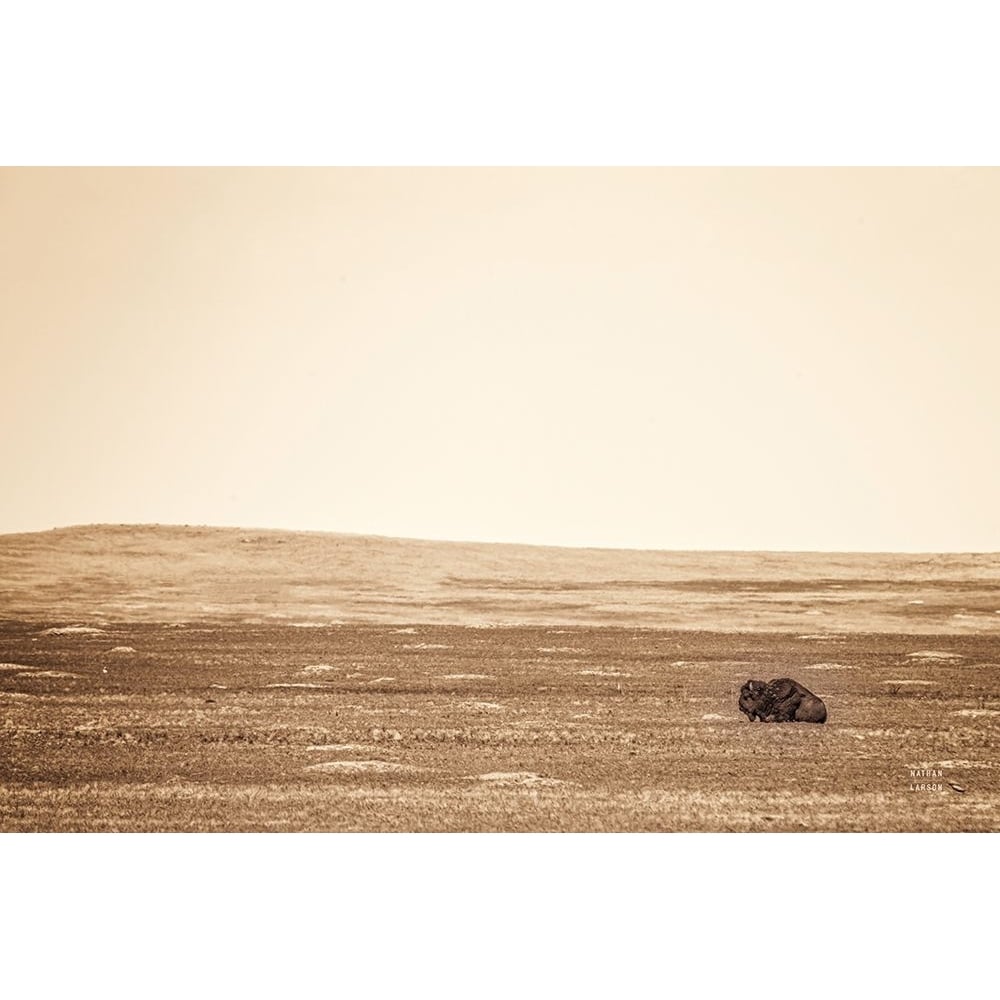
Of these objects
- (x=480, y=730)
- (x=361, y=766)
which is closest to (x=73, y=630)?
(x=361, y=766)

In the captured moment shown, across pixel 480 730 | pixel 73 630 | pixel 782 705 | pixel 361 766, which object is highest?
pixel 73 630

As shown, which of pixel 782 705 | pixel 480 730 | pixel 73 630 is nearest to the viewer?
pixel 480 730

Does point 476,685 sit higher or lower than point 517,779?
higher

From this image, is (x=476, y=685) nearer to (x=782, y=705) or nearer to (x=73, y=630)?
(x=782, y=705)

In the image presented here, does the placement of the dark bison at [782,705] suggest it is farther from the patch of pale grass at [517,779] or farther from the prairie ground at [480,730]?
the patch of pale grass at [517,779]

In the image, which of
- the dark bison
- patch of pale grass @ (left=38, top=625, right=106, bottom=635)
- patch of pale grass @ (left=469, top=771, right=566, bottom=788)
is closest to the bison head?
the dark bison

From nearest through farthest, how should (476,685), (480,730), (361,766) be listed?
(361,766), (480,730), (476,685)

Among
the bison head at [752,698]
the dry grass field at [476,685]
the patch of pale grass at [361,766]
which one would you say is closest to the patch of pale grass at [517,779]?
the dry grass field at [476,685]
